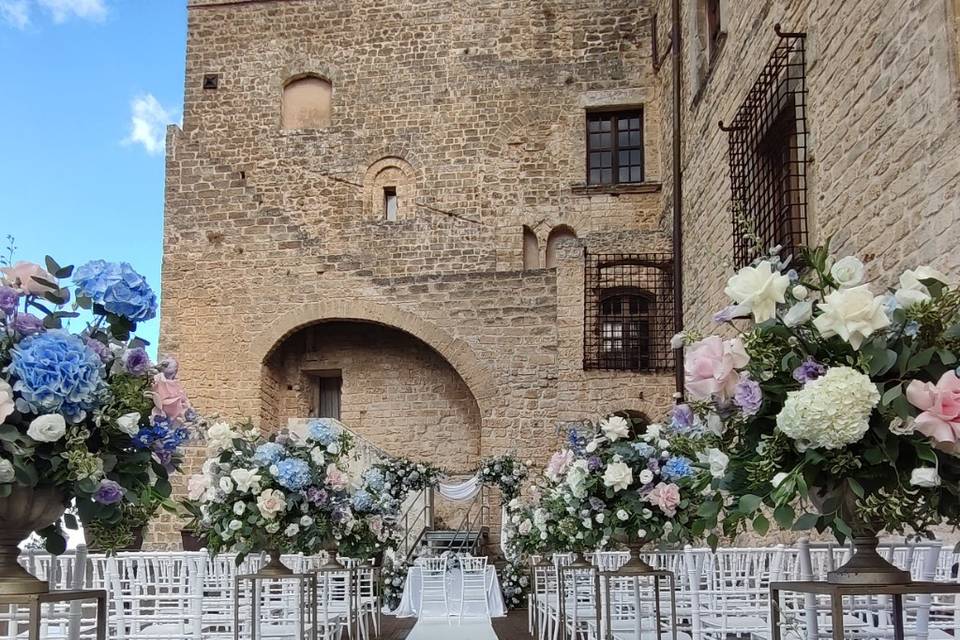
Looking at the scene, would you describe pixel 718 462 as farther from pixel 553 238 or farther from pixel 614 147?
pixel 614 147

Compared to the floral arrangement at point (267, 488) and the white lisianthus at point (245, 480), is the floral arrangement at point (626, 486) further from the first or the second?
the white lisianthus at point (245, 480)

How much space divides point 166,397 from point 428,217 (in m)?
14.3

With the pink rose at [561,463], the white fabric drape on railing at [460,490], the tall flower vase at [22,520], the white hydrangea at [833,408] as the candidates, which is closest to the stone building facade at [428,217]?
the white fabric drape on railing at [460,490]

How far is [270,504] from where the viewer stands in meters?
5.11

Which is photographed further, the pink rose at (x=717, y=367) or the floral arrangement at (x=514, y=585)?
the floral arrangement at (x=514, y=585)

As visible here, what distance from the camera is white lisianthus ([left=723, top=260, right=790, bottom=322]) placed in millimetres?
2232

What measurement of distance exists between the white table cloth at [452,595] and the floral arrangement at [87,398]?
8.42m

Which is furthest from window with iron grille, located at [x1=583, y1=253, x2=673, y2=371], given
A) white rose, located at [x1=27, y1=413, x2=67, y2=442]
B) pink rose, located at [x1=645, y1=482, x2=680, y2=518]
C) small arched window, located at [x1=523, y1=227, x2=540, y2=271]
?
white rose, located at [x1=27, y1=413, x2=67, y2=442]

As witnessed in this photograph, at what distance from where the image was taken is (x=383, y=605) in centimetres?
1229

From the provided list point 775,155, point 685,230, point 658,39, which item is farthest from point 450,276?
point 775,155

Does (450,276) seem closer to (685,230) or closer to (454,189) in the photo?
(454,189)

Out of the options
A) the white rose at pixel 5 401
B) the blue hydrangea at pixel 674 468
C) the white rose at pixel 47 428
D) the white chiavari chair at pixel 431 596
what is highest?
the white rose at pixel 5 401

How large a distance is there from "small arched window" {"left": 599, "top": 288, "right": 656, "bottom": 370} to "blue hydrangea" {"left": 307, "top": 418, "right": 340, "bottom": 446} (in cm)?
839

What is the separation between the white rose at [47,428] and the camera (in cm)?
216
